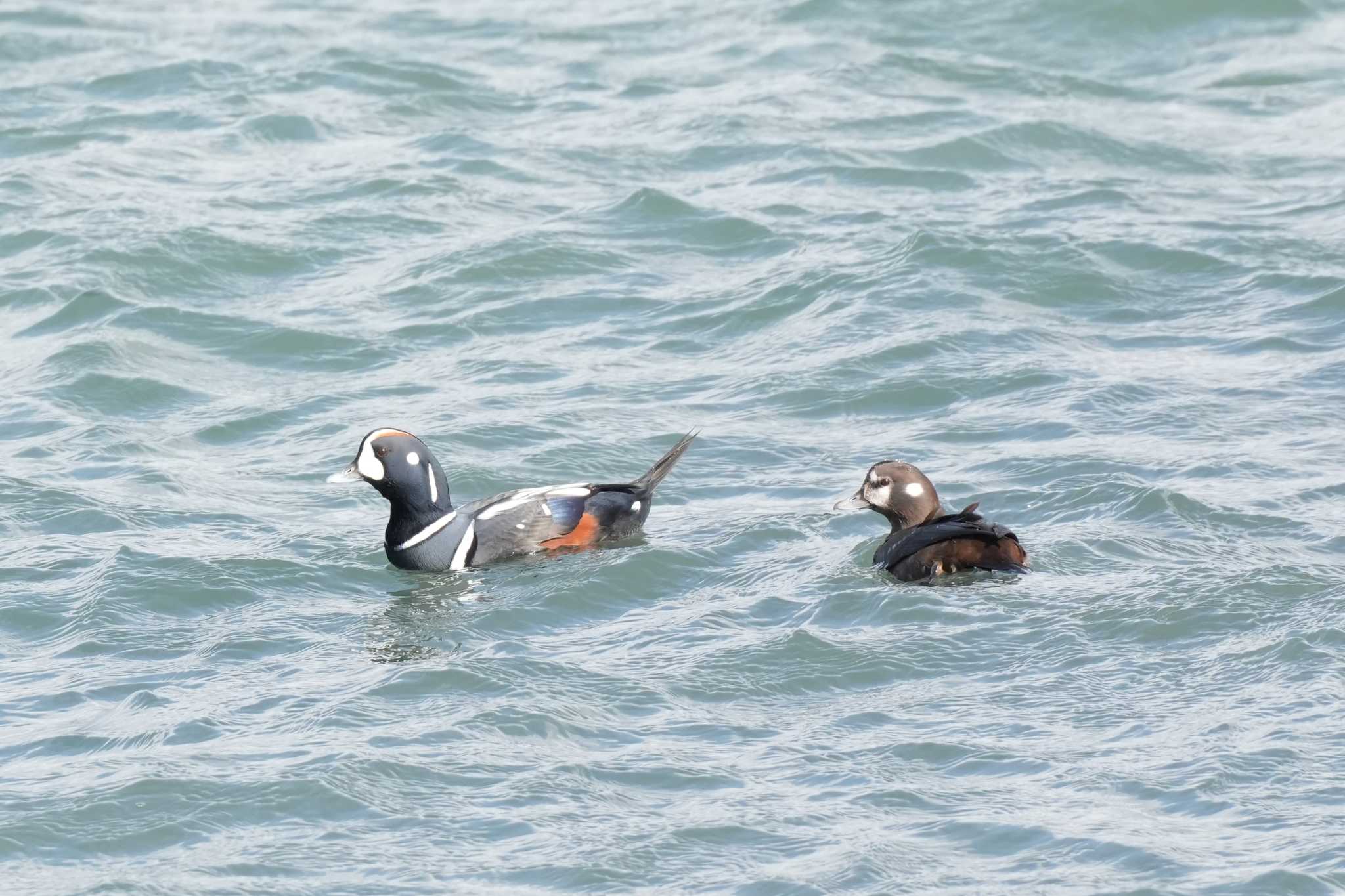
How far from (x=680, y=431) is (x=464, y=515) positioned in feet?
5.56

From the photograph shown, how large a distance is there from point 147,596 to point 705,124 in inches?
326

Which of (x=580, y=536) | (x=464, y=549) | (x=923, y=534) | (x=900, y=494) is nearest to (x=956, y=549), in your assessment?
(x=923, y=534)

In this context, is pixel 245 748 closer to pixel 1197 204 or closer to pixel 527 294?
pixel 527 294

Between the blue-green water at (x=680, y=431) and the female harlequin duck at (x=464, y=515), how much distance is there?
184mm

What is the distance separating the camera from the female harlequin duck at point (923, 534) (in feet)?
28.6

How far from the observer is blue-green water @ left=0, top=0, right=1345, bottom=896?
6879mm

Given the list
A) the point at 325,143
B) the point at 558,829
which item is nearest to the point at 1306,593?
the point at 558,829

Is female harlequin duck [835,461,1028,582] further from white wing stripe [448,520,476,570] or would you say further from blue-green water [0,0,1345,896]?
white wing stripe [448,520,476,570]

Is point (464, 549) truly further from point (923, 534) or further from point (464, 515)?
point (923, 534)

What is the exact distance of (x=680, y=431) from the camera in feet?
36.4

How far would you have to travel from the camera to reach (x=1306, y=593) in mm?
8383

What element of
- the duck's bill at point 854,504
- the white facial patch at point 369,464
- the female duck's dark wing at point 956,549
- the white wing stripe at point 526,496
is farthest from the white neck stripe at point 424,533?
the female duck's dark wing at point 956,549

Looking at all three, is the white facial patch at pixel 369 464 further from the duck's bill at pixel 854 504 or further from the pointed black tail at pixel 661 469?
the duck's bill at pixel 854 504

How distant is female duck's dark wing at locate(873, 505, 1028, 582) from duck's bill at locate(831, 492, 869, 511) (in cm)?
46
